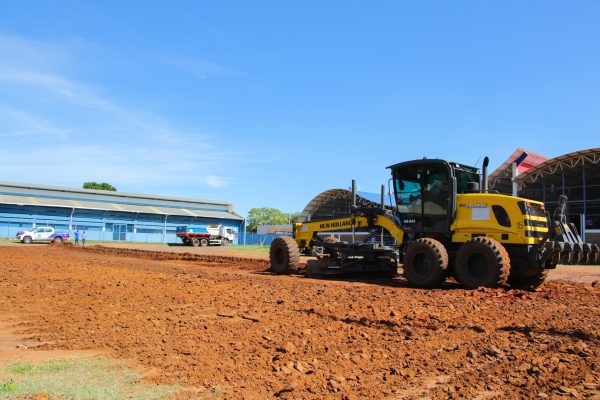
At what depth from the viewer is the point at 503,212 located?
11.2 metres

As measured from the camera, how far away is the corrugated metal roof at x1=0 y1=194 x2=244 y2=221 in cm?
5578

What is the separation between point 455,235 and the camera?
12.0 metres

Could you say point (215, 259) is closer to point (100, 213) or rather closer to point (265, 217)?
point (100, 213)

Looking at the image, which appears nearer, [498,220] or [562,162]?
[498,220]

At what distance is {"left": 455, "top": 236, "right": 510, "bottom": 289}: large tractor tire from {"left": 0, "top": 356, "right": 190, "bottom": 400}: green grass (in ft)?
26.0

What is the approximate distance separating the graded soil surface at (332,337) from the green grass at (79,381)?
218mm

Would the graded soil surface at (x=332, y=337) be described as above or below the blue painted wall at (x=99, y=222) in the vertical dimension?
below

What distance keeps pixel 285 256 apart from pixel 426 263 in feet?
15.7

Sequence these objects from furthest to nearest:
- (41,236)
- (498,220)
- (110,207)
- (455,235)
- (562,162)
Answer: (110,207)
(41,236)
(562,162)
(455,235)
(498,220)

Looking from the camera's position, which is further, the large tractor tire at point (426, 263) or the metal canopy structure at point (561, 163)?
the metal canopy structure at point (561, 163)

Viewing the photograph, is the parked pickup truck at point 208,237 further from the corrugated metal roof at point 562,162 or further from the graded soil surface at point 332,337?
the graded soil surface at point 332,337

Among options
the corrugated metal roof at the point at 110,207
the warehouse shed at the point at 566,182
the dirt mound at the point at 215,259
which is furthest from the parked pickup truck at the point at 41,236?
the warehouse shed at the point at 566,182

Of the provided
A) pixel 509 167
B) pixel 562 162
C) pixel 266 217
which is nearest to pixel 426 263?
pixel 562 162

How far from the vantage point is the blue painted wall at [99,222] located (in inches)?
2130
